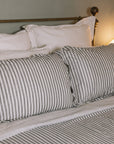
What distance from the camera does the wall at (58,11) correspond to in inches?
84.6

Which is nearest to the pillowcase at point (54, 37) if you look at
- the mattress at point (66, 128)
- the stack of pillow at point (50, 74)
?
the stack of pillow at point (50, 74)

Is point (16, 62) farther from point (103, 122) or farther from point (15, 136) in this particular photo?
point (103, 122)

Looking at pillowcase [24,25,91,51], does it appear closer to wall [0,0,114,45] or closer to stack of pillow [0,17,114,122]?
stack of pillow [0,17,114,122]

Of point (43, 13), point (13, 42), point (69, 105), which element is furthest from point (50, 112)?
point (43, 13)

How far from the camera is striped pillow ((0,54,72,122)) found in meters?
1.51

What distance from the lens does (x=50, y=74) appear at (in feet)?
5.45

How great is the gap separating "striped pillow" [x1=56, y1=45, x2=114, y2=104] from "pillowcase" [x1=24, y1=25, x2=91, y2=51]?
0.28 m

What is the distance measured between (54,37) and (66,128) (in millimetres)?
926

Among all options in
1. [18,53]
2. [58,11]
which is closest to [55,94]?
[18,53]

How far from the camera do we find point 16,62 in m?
1.62

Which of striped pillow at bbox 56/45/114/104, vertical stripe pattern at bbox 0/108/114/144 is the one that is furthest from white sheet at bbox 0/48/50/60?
vertical stripe pattern at bbox 0/108/114/144

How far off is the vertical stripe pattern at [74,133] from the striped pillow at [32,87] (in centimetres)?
15

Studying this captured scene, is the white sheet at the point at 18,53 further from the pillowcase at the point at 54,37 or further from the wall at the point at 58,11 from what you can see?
the wall at the point at 58,11

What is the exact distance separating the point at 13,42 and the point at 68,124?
2.52 feet
